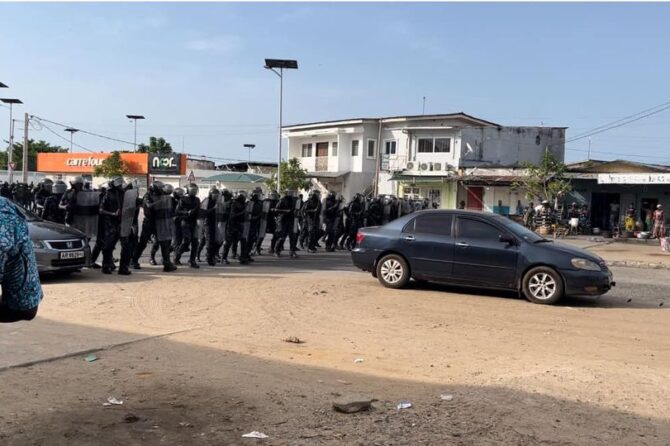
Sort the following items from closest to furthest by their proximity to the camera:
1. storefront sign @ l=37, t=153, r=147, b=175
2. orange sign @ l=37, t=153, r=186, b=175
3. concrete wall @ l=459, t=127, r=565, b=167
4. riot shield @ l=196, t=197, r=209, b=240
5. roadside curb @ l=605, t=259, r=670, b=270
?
riot shield @ l=196, t=197, r=209, b=240 < roadside curb @ l=605, t=259, r=670, b=270 < concrete wall @ l=459, t=127, r=565, b=167 < orange sign @ l=37, t=153, r=186, b=175 < storefront sign @ l=37, t=153, r=147, b=175

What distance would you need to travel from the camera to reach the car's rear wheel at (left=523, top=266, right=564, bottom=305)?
10.0 m

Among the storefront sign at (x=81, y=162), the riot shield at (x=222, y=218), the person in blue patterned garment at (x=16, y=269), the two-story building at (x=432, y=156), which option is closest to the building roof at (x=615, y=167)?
the two-story building at (x=432, y=156)

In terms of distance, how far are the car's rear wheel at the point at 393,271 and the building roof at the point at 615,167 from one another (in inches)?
1086

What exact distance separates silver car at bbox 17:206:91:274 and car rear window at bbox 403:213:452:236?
6023 mm

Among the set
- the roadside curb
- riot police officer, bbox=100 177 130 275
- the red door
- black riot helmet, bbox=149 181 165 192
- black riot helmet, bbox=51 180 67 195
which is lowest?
the roadside curb

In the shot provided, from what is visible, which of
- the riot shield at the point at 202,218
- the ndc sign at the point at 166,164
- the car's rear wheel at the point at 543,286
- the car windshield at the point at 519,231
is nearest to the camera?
the car's rear wheel at the point at 543,286

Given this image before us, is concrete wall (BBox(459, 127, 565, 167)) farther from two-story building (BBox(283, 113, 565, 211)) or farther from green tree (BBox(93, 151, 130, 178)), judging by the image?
green tree (BBox(93, 151, 130, 178))

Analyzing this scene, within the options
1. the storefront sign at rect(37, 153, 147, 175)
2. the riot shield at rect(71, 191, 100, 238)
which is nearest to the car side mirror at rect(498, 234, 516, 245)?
the riot shield at rect(71, 191, 100, 238)

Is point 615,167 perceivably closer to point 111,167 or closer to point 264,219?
point 264,219

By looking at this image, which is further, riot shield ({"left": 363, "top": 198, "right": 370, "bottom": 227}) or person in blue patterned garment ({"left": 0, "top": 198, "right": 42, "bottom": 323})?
riot shield ({"left": 363, "top": 198, "right": 370, "bottom": 227})

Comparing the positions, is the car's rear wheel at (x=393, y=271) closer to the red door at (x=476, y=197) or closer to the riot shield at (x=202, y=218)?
the riot shield at (x=202, y=218)

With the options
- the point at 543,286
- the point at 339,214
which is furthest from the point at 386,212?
the point at 543,286

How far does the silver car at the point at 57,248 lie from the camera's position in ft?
35.4

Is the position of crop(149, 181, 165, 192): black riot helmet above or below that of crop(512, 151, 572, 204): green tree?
below
